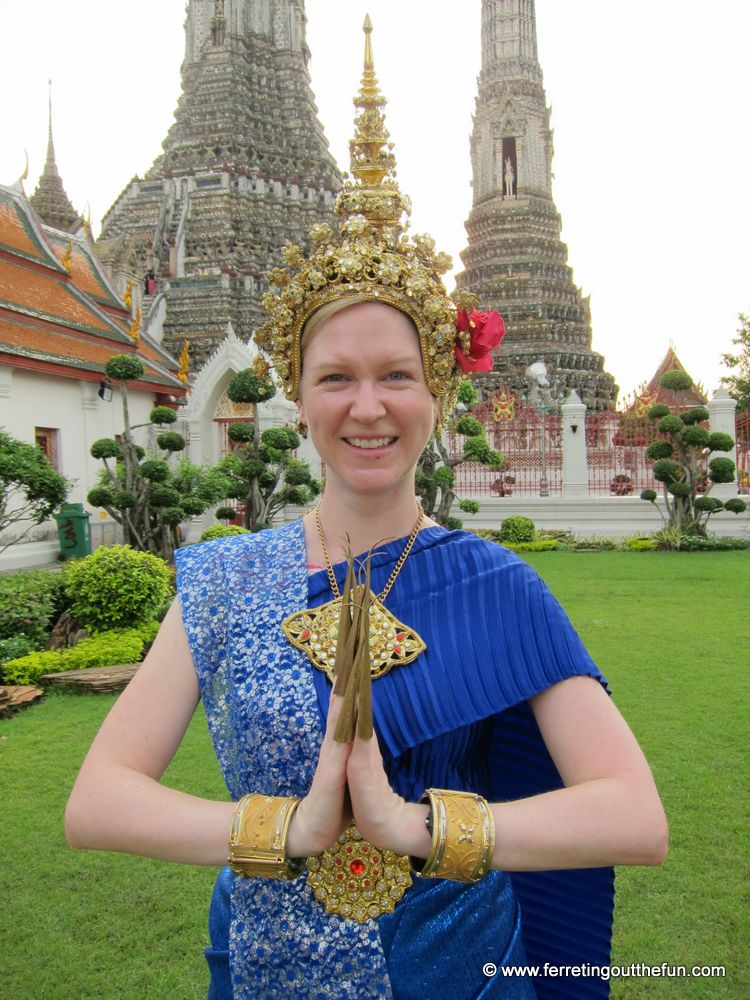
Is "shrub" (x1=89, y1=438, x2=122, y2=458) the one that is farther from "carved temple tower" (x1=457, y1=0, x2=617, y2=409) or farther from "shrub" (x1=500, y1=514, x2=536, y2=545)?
"carved temple tower" (x1=457, y1=0, x2=617, y2=409)

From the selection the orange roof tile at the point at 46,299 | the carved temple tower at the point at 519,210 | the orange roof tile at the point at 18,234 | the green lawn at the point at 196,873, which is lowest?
the green lawn at the point at 196,873

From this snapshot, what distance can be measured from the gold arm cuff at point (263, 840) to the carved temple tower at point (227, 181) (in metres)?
24.3

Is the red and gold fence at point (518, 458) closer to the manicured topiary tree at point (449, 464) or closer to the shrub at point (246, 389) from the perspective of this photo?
the manicured topiary tree at point (449, 464)

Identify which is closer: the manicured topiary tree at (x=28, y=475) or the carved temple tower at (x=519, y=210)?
the manicured topiary tree at (x=28, y=475)

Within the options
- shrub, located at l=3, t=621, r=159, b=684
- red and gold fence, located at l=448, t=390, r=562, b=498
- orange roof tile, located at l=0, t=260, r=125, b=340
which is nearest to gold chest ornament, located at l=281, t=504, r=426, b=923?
shrub, located at l=3, t=621, r=159, b=684

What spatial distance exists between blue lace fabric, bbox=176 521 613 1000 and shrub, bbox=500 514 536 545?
12.6 metres

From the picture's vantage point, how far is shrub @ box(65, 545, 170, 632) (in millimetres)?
7309

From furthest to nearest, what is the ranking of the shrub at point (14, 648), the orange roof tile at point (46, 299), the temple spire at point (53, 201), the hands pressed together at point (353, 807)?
the temple spire at point (53, 201) < the orange roof tile at point (46, 299) < the shrub at point (14, 648) < the hands pressed together at point (353, 807)

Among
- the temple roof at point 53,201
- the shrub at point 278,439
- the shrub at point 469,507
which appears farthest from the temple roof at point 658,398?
the temple roof at point 53,201

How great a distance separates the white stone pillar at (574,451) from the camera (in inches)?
616

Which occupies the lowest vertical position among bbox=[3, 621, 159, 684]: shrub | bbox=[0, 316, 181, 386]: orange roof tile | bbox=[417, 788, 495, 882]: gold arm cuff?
bbox=[3, 621, 159, 684]: shrub

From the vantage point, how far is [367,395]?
4.95 ft

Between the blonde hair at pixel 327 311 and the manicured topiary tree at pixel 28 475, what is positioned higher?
the blonde hair at pixel 327 311

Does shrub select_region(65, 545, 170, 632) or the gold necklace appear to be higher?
the gold necklace
